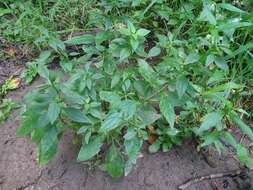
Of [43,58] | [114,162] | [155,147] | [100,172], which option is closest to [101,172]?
[100,172]

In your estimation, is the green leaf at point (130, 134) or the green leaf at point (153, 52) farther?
the green leaf at point (153, 52)

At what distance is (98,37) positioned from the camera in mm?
1781

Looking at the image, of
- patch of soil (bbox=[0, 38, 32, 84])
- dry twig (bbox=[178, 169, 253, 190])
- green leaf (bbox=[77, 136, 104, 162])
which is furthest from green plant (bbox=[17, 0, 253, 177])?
patch of soil (bbox=[0, 38, 32, 84])

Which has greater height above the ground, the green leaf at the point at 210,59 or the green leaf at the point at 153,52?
the green leaf at the point at 210,59

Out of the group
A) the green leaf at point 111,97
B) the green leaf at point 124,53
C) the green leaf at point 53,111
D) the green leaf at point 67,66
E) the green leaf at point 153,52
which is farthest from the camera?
the green leaf at point 67,66

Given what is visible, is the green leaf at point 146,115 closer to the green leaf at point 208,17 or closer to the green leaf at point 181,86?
the green leaf at point 181,86

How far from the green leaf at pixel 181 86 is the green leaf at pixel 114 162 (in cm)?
38

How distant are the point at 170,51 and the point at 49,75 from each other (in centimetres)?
56

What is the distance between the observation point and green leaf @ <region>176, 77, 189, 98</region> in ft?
4.60

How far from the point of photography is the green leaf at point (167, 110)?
54.3 inches

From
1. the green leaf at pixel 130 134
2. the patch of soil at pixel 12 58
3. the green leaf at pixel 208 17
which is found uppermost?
the green leaf at pixel 208 17

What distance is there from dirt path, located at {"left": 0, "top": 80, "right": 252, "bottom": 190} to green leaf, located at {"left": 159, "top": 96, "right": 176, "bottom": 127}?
0.42 meters

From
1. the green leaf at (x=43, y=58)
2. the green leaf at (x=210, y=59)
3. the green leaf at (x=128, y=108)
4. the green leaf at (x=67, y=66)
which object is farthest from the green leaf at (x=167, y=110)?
the green leaf at (x=43, y=58)

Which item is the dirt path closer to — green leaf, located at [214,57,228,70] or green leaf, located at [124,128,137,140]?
green leaf, located at [124,128,137,140]
